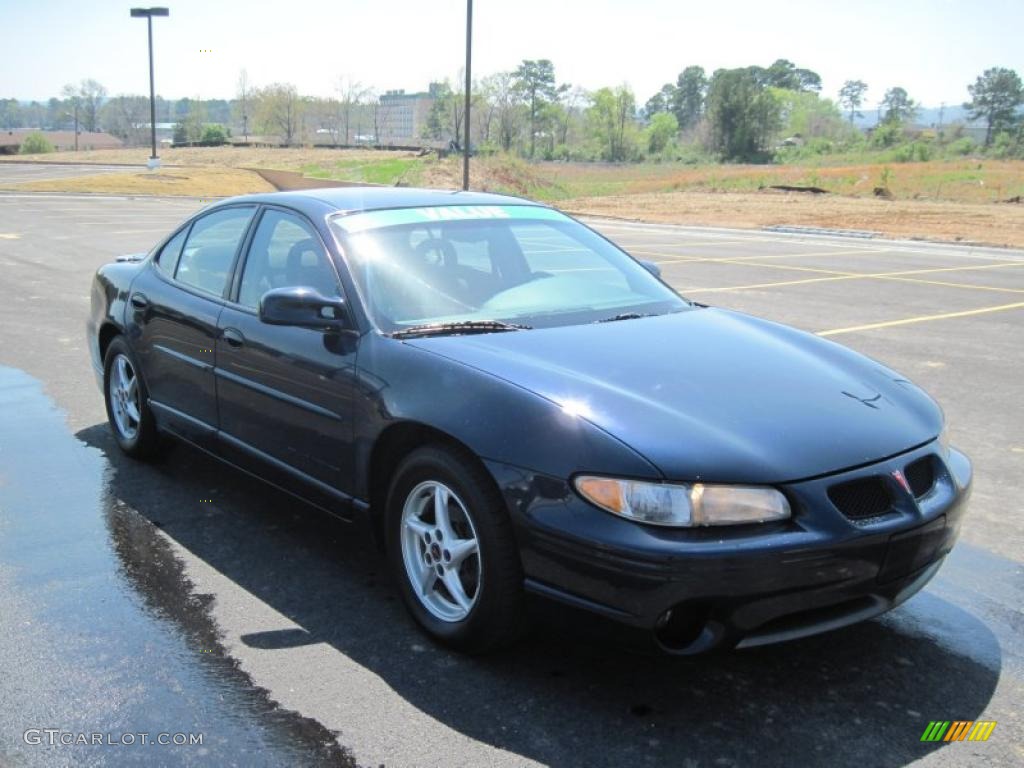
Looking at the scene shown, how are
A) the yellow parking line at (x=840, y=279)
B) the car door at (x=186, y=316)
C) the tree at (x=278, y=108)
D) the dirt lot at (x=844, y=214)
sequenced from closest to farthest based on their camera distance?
the car door at (x=186, y=316)
the yellow parking line at (x=840, y=279)
the dirt lot at (x=844, y=214)
the tree at (x=278, y=108)

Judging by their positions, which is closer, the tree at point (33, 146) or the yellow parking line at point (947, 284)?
the yellow parking line at point (947, 284)

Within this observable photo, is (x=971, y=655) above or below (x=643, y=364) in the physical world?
below

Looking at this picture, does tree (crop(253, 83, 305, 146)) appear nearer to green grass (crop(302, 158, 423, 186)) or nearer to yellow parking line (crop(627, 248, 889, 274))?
green grass (crop(302, 158, 423, 186))

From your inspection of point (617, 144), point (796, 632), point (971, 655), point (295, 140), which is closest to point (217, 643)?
point (796, 632)

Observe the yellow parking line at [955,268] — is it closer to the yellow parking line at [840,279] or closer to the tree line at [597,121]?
the yellow parking line at [840,279]

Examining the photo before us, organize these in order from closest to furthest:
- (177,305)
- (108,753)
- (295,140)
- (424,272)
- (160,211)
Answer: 1. (108,753)
2. (424,272)
3. (177,305)
4. (160,211)
5. (295,140)

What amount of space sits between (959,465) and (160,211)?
27666mm

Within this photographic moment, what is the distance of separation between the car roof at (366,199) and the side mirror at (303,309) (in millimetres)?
633

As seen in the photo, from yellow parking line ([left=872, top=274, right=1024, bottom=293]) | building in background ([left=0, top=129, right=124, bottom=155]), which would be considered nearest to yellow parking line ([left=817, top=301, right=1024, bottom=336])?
yellow parking line ([left=872, top=274, right=1024, bottom=293])

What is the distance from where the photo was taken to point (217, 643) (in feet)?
11.1

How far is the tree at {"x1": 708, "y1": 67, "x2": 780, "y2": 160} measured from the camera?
A: 4114 inches

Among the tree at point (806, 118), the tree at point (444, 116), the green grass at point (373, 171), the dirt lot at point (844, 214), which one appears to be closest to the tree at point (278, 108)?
the tree at point (444, 116)

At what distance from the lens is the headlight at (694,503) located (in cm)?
271

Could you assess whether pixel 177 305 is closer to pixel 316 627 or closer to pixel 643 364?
pixel 316 627
